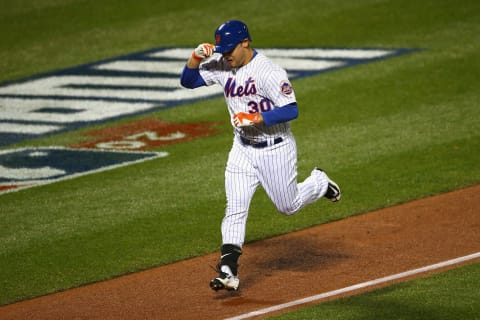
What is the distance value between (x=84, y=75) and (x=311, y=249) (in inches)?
346

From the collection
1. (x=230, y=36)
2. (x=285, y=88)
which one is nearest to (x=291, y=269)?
(x=285, y=88)

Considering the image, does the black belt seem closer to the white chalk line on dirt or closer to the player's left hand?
the player's left hand

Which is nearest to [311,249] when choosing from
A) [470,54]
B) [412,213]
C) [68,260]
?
[412,213]

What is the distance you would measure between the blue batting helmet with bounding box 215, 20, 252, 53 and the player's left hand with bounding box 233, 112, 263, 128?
494 millimetres

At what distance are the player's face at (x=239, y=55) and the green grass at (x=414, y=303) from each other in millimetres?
1832

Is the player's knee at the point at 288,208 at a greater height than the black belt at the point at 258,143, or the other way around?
the black belt at the point at 258,143

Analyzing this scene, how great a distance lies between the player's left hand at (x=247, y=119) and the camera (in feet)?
24.1

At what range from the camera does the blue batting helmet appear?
747 centimetres

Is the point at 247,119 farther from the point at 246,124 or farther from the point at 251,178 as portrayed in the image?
the point at 251,178

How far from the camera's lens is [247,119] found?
24.2 ft

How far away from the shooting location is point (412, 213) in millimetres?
9523

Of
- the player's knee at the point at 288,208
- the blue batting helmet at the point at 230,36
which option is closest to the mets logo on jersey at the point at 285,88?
the blue batting helmet at the point at 230,36

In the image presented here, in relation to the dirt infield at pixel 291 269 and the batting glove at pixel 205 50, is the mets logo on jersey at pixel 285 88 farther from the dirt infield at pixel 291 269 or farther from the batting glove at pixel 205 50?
the dirt infield at pixel 291 269

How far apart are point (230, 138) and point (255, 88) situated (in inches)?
196
